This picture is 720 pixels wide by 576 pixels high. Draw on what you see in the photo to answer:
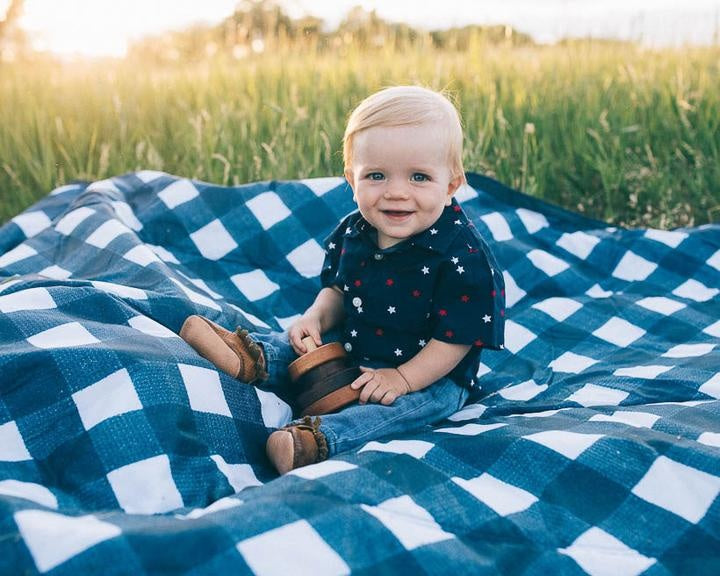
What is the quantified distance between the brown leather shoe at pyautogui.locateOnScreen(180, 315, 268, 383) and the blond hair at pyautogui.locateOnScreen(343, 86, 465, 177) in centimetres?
53

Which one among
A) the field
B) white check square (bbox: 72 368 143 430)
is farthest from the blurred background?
white check square (bbox: 72 368 143 430)

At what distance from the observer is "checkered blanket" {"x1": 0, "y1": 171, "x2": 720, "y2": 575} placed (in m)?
1.38

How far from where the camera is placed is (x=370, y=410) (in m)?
1.90

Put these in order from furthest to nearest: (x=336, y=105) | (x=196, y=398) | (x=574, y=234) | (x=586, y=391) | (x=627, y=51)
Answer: (x=627, y=51)
(x=336, y=105)
(x=574, y=234)
(x=586, y=391)
(x=196, y=398)

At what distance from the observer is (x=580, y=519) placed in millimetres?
1621

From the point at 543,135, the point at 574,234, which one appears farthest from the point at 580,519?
the point at 543,135

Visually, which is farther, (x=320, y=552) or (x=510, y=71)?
(x=510, y=71)

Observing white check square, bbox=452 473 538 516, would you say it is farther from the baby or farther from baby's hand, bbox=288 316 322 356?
baby's hand, bbox=288 316 322 356

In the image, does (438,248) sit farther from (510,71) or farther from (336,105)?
(510,71)

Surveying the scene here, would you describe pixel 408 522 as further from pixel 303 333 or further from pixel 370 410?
pixel 303 333

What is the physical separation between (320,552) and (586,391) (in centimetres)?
106

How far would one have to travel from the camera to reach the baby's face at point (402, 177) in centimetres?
187

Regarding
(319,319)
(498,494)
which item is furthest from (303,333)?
(498,494)

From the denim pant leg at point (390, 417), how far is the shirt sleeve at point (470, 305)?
0.49 feet
